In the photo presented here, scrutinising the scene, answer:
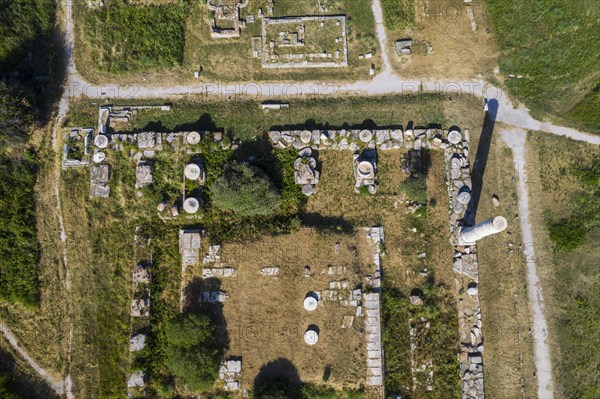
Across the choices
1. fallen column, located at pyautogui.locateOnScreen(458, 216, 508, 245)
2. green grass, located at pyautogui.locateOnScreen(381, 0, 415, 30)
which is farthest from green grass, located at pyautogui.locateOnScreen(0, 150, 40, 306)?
fallen column, located at pyautogui.locateOnScreen(458, 216, 508, 245)

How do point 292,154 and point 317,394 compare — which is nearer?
point 317,394

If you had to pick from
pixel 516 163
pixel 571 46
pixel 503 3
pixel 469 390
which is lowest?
pixel 469 390

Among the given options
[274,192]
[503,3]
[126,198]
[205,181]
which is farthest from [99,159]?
[503,3]

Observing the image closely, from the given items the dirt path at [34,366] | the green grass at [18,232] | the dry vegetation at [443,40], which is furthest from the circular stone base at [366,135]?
the dirt path at [34,366]

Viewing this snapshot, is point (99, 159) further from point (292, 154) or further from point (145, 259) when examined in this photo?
point (292, 154)

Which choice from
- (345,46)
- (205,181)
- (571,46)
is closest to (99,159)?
(205,181)

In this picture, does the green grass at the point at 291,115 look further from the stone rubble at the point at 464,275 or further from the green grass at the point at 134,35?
the green grass at the point at 134,35

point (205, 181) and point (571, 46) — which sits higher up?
point (571, 46)
